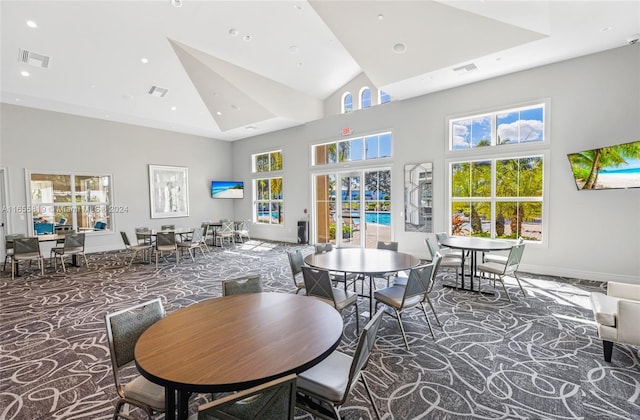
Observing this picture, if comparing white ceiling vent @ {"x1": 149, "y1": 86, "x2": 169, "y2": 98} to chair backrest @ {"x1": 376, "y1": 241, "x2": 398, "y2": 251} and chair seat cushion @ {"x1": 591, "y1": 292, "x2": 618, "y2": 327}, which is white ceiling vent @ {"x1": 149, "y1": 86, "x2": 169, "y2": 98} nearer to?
chair backrest @ {"x1": 376, "y1": 241, "x2": 398, "y2": 251}

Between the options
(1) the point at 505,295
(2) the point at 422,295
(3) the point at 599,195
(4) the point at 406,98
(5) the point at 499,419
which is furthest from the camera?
(4) the point at 406,98

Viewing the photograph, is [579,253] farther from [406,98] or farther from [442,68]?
[406,98]

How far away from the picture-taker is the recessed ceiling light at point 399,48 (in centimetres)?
550

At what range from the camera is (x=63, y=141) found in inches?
328

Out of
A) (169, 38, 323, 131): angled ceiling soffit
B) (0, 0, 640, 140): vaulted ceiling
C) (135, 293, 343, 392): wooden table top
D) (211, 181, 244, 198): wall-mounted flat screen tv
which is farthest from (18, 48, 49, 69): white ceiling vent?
(135, 293, 343, 392): wooden table top

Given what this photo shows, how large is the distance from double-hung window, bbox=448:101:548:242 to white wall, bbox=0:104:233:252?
902 centimetres

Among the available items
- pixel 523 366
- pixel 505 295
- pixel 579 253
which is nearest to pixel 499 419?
pixel 523 366

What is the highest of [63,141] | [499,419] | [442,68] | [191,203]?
[442,68]

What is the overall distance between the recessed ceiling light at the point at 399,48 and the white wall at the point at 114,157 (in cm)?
845

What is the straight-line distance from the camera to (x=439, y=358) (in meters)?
3.00

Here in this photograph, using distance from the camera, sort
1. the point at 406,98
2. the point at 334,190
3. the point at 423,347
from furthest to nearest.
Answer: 1. the point at 334,190
2. the point at 406,98
3. the point at 423,347

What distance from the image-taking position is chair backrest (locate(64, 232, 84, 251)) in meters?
6.68

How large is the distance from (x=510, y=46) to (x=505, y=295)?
4129 millimetres

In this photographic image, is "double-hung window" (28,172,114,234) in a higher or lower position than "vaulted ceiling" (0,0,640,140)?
lower
